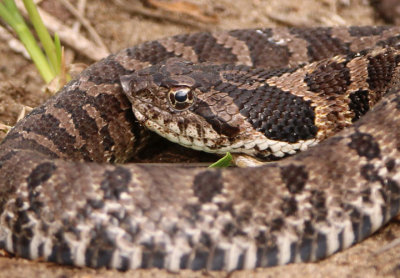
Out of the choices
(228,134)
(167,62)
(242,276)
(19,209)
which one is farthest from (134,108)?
(242,276)

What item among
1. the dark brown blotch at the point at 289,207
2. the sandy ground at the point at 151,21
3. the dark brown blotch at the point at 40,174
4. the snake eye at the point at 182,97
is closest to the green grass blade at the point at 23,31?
the sandy ground at the point at 151,21

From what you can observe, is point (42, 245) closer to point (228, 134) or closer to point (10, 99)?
point (228, 134)

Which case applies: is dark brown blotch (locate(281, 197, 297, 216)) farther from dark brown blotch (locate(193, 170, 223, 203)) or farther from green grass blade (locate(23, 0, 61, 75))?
green grass blade (locate(23, 0, 61, 75))

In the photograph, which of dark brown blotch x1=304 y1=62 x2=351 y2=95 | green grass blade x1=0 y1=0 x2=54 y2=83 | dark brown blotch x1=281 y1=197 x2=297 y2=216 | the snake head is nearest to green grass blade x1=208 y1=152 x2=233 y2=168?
the snake head

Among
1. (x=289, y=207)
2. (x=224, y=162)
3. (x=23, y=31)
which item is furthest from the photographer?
(x=23, y=31)

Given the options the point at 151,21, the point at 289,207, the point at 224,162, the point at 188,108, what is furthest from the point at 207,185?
the point at 151,21

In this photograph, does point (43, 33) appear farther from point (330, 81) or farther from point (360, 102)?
point (360, 102)

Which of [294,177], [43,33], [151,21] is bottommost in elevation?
[294,177]

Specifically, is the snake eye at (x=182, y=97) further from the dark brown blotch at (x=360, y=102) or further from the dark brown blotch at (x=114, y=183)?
the dark brown blotch at (x=360, y=102)
